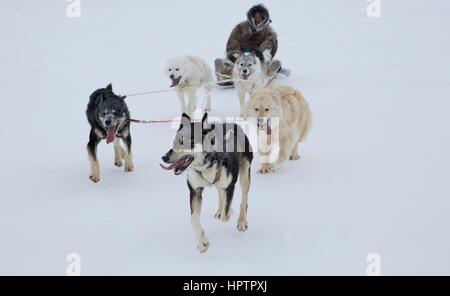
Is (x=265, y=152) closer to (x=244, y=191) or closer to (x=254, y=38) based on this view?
(x=244, y=191)

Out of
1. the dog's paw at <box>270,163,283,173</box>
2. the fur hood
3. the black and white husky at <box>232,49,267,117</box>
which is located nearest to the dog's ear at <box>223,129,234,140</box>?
the dog's paw at <box>270,163,283,173</box>

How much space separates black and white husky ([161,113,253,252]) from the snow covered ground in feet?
0.72

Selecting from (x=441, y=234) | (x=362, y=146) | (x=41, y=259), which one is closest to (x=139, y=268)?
(x=41, y=259)

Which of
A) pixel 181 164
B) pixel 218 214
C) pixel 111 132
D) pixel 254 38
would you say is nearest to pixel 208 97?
pixel 254 38

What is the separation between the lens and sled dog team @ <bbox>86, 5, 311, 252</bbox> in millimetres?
2727

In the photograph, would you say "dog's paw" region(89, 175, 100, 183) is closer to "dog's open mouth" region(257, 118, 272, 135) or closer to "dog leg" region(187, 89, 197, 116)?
"dog's open mouth" region(257, 118, 272, 135)

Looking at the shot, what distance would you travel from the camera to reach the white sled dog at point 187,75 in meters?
5.27

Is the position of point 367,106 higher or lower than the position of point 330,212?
higher

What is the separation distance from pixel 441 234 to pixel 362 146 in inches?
63.2

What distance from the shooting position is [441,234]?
10.2 ft

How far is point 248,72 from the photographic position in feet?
18.0

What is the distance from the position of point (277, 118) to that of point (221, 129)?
3.47 ft

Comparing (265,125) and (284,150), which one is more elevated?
(265,125)

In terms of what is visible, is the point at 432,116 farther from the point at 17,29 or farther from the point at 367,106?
the point at 17,29
